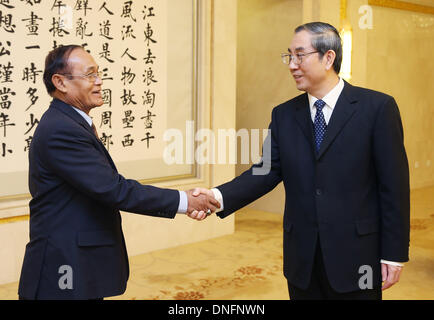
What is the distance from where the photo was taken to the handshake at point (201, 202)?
9.35 feet

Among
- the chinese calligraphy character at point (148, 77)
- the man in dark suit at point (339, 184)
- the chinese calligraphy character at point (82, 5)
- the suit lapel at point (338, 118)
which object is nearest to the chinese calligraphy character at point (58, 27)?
the chinese calligraphy character at point (82, 5)

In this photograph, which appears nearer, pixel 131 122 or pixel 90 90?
pixel 90 90

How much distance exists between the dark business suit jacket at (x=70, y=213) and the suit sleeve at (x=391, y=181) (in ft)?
3.68

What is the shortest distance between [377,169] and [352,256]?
0.39 meters

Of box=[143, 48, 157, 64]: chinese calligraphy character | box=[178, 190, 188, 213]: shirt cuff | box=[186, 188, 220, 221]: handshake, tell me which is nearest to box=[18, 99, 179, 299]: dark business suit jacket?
box=[178, 190, 188, 213]: shirt cuff

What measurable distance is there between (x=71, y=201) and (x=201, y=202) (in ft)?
2.54

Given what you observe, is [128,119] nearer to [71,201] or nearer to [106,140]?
[106,140]

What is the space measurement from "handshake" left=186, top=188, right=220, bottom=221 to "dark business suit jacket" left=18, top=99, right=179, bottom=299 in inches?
21.3

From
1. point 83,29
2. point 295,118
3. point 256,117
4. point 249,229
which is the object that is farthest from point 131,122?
point 295,118

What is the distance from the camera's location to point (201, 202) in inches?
114

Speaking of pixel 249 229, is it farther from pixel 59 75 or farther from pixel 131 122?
pixel 59 75

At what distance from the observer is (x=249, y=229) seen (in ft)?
21.1

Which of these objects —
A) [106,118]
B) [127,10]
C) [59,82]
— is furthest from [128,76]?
[59,82]

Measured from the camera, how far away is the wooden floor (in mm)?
4273
